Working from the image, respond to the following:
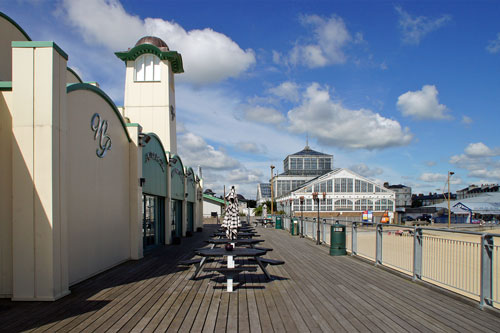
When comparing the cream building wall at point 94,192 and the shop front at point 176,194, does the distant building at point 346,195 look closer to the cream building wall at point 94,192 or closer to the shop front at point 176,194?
the shop front at point 176,194

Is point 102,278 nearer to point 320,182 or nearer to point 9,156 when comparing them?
point 9,156

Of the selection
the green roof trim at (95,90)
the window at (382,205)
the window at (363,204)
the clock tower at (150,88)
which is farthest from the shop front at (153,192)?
the window at (382,205)

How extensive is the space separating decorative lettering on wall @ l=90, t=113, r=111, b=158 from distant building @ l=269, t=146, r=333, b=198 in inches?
2593

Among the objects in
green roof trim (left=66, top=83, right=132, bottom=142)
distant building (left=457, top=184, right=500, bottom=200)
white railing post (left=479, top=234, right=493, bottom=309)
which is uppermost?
green roof trim (left=66, top=83, right=132, bottom=142)

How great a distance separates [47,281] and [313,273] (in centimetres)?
541

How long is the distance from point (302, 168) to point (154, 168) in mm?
64412

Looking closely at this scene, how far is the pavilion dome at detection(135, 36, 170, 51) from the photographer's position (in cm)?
2252

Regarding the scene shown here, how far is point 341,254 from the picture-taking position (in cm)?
1209

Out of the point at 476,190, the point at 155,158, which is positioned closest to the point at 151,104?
the point at 155,158

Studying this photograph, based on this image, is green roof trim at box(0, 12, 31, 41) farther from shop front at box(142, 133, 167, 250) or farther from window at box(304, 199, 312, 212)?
window at box(304, 199, 312, 212)

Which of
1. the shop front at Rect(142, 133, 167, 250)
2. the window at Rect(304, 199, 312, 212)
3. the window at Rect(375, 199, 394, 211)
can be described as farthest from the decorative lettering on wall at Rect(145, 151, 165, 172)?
the window at Rect(375, 199, 394, 211)

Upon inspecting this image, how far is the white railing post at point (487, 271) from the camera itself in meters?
5.46

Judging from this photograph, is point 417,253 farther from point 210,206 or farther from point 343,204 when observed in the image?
point 343,204

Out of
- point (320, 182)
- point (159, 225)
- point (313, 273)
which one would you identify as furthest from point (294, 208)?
point (313, 273)
